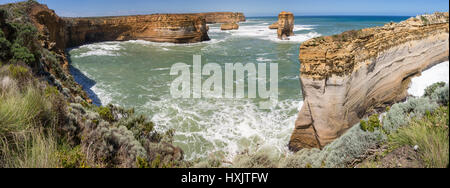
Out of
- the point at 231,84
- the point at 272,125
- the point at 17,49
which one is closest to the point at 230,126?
the point at 272,125

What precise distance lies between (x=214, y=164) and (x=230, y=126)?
5666mm

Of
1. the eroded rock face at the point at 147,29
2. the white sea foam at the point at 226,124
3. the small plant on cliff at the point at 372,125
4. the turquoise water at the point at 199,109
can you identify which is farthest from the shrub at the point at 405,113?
the eroded rock face at the point at 147,29

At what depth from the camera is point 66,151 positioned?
12.1 ft

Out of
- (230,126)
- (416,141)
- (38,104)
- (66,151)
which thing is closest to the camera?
(416,141)

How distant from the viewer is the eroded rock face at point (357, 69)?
20.3 ft

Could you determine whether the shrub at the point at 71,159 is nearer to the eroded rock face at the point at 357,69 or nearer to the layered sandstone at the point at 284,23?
the eroded rock face at the point at 357,69

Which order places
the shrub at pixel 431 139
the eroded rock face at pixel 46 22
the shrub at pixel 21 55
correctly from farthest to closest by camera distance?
the eroded rock face at pixel 46 22
the shrub at pixel 21 55
the shrub at pixel 431 139

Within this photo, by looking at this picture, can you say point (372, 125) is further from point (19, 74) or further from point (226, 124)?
point (19, 74)

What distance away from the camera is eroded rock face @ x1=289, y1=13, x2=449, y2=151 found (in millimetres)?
6191

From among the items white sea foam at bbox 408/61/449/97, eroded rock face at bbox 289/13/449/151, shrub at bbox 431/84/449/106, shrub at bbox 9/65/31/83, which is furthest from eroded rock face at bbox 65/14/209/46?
shrub at bbox 431/84/449/106

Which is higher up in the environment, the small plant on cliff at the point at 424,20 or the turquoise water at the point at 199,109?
the small plant on cliff at the point at 424,20

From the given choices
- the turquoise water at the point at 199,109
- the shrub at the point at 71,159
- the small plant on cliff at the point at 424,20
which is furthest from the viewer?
the turquoise water at the point at 199,109

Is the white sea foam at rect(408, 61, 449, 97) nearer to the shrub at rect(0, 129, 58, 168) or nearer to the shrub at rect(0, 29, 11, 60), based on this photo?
the shrub at rect(0, 129, 58, 168)
